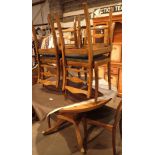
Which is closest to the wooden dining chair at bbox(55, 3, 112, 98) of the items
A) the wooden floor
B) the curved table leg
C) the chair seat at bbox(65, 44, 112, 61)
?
the chair seat at bbox(65, 44, 112, 61)

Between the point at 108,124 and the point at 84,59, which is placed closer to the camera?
the point at 84,59

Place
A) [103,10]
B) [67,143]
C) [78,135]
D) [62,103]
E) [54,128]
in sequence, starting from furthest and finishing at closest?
[103,10]
[54,128]
[67,143]
[78,135]
[62,103]

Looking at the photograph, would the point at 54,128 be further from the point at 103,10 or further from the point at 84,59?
the point at 103,10

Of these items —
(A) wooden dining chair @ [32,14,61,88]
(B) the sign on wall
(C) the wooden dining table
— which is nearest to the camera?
(C) the wooden dining table

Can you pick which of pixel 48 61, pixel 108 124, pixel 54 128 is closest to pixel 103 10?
pixel 48 61

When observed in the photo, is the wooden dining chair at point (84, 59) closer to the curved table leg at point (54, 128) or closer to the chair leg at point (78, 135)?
the chair leg at point (78, 135)

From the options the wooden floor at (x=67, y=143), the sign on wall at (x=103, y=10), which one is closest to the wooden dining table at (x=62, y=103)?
the wooden floor at (x=67, y=143)

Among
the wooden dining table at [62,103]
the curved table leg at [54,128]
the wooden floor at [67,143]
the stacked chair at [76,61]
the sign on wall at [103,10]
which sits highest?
the sign on wall at [103,10]

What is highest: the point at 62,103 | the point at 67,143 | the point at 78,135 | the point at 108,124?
the point at 62,103

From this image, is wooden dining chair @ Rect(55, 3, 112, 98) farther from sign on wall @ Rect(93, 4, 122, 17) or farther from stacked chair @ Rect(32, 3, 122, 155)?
sign on wall @ Rect(93, 4, 122, 17)
